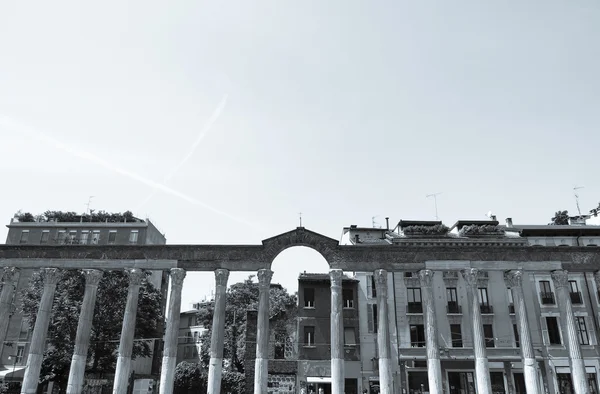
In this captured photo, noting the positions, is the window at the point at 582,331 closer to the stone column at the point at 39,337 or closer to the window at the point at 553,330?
the window at the point at 553,330

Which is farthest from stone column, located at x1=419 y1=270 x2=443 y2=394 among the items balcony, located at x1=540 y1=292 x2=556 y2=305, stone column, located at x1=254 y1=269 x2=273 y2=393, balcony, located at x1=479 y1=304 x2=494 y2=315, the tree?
the tree

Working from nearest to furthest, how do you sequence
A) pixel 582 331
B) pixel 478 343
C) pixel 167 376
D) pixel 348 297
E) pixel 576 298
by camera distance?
pixel 167 376, pixel 478 343, pixel 582 331, pixel 576 298, pixel 348 297

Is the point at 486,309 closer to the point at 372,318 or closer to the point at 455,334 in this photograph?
the point at 455,334

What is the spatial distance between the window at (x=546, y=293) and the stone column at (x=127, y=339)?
102 feet

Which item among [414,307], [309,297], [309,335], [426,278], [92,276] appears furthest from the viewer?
[309,297]

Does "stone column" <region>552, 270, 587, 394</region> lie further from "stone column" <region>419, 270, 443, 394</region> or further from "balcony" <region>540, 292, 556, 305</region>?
"stone column" <region>419, 270, 443, 394</region>

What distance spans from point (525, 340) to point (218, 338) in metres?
19.1

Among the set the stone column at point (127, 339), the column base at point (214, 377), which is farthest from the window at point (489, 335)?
A: the stone column at point (127, 339)

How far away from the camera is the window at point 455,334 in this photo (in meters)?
37.5

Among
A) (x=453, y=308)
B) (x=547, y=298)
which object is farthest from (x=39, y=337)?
(x=547, y=298)

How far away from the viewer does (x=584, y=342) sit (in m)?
37.2

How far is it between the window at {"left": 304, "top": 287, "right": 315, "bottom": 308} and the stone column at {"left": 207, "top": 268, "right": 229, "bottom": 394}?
36.1 ft

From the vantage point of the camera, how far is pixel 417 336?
125 ft

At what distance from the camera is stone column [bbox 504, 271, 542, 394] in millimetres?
28703
